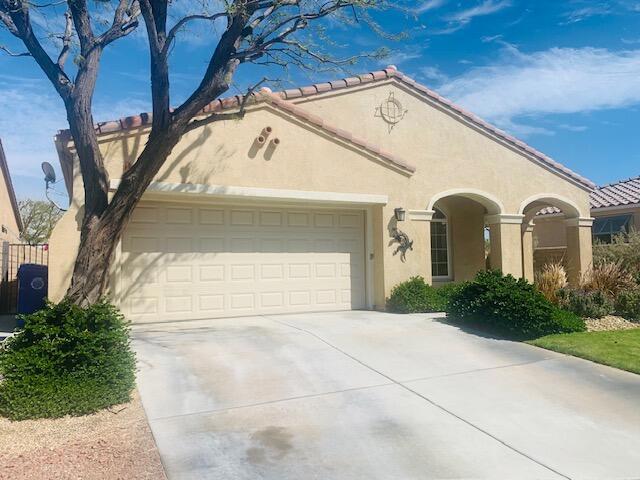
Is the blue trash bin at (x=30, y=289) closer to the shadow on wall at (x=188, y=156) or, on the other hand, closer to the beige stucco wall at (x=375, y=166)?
the beige stucco wall at (x=375, y=166)

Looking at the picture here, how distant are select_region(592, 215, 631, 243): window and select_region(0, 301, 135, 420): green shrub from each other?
1883 centimetres

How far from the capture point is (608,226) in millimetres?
19609

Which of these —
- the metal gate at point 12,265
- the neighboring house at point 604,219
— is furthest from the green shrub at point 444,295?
the metal gate at point 12,265

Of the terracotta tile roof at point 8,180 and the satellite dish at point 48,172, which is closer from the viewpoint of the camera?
the satellite dish at point 48,172

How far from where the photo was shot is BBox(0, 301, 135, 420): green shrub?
496cm

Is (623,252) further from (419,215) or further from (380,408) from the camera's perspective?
(380,408)

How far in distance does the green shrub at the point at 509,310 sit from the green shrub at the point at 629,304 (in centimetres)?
218

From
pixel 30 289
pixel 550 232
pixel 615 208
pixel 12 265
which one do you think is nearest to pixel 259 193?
pixel 30 289

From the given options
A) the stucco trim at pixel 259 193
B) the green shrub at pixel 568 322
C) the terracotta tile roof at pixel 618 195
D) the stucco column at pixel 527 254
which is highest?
the terracotta tile roof at pixel 618 195

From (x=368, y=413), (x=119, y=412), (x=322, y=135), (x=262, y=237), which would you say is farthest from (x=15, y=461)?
(x=322, y=135)

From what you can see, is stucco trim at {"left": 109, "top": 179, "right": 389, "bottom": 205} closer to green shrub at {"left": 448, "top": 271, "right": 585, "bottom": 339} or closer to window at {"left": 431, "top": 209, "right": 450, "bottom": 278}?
green shrub at {"left": 448, "top": 271, "right": 585, "bottom": 339}

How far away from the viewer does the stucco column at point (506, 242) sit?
14.0 metres

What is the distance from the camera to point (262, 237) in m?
10.9

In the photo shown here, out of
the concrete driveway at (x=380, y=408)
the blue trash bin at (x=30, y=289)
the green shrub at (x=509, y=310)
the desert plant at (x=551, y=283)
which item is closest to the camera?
the concrete driveway at (x=380, y=408)
